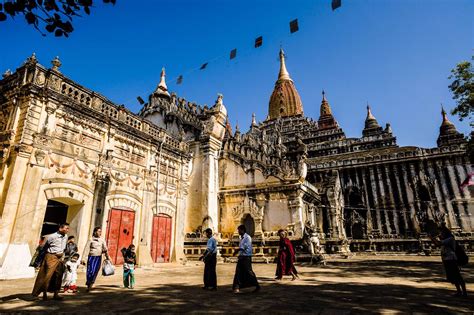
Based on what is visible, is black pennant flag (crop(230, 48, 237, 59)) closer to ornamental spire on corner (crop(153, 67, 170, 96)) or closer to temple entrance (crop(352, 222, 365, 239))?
ornamental spire on corner (crop(153, 67, 170, 96))

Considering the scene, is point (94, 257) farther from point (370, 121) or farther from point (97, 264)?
point (370, 121)

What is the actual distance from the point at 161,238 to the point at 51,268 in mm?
9517

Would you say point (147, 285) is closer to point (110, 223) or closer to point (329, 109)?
point (110, 223)

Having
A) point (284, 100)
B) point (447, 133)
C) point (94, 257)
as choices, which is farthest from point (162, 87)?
point (447, 133)

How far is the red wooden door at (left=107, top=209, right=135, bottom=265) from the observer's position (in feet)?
41.2

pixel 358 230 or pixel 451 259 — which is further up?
pixel 358 230

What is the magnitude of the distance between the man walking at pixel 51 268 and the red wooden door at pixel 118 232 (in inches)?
259

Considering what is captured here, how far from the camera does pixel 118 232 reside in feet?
42.4

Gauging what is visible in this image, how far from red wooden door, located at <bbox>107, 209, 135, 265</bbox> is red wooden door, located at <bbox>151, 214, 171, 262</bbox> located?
1.52 metres

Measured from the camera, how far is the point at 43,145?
1045cm

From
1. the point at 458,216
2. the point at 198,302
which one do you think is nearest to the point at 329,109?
the point at 458,216

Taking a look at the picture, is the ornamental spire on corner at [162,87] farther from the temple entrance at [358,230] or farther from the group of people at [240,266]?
the temple entrance at [358,230]

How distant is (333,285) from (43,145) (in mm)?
10997

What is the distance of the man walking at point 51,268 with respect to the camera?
19.0 feet
